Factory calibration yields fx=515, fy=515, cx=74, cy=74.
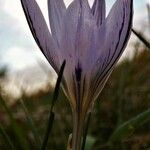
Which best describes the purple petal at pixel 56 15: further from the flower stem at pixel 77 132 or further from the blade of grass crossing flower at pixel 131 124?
A: the blade of grass crossing flower at pixel 131 124

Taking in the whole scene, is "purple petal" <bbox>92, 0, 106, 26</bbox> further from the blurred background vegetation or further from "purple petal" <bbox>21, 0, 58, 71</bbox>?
the blurred background vegetation

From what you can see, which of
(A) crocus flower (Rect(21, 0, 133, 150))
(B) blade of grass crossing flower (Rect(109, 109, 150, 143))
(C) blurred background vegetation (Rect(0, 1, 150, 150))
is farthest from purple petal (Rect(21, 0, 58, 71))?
(C) blurred background vegetation (Rect(0, 1, 150, 150))

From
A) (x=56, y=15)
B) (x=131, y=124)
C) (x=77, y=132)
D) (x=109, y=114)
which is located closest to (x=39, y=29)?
(x=56, y=15)


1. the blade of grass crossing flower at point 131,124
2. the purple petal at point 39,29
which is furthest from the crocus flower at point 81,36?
the blade of grass crossing flower at point 131,124

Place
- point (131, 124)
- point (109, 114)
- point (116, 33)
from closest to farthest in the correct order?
point (116, 33) < point (131, 124) < point (109, 114)

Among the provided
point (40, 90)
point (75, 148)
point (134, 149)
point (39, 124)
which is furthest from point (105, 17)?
point (40, 90)

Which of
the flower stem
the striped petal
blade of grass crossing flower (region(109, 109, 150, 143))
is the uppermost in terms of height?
the striped petal

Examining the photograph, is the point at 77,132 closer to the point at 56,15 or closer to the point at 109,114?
the point at 56,15
